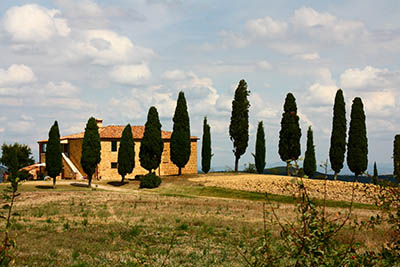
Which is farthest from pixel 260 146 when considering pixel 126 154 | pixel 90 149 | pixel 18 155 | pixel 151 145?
pixel 18 155

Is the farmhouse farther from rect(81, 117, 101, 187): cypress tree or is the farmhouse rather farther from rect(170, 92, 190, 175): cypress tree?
rect(81, 117, 101, 187): cypress tree

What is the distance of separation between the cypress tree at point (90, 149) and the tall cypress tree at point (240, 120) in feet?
66.2

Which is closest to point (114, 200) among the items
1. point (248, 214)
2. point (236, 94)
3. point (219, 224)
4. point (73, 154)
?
point (248, 214)

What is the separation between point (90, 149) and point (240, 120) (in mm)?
22207

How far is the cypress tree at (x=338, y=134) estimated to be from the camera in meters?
55.8

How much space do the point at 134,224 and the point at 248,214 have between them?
8356 mm

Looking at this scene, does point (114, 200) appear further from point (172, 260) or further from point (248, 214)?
point (172, 260)

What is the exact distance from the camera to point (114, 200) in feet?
109

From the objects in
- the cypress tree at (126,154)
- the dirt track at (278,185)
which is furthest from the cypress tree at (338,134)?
the cypress tree at (126,154)

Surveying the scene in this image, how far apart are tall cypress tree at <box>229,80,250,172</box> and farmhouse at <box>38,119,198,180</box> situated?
10.1 m

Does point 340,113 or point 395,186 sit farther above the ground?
point 340,113

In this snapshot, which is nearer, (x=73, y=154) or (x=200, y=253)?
(x=200, y=253)

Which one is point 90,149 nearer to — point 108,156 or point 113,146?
point 108,156

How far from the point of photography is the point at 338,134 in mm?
55781
